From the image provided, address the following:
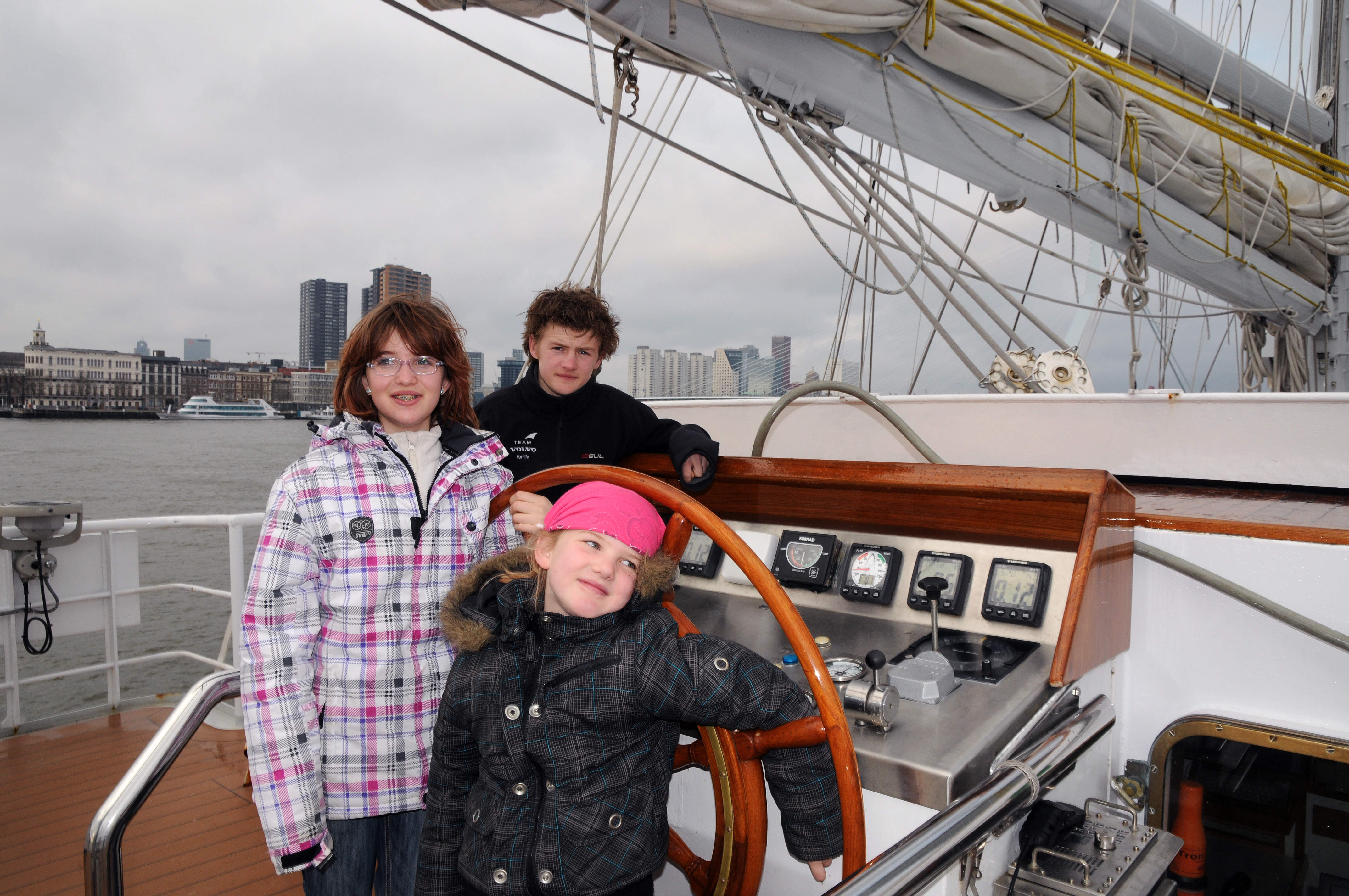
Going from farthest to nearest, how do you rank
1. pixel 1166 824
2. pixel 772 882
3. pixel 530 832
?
pixel 1166 824 → pixel 772 882 → pixel 530 832

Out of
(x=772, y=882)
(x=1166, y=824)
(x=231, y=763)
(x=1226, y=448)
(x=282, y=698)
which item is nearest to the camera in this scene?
(x=282, y=698)

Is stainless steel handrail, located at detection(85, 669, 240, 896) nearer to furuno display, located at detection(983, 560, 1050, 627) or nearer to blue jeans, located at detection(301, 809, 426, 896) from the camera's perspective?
blue jeans, located at detection(301, 809, 426, 896)

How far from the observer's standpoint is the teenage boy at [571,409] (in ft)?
5.49

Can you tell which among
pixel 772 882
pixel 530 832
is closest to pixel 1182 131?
pixel 772 882

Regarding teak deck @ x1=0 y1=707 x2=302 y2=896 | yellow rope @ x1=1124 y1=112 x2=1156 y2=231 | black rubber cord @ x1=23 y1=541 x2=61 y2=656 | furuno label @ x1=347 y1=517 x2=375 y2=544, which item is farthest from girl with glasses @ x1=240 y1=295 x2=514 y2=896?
yellow rope @ x1=1124 y1=112 x2=1156 y2=231

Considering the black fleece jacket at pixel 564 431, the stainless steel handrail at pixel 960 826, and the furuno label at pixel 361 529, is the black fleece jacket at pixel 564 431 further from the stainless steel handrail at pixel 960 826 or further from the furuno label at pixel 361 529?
A: the stainless steel handrail at pixel 960 826

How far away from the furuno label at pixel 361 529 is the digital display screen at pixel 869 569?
89cm

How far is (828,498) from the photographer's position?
164 cm

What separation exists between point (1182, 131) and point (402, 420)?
4090mm

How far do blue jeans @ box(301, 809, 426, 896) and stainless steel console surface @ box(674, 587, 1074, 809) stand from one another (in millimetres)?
611

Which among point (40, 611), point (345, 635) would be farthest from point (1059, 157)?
point (40, 611)

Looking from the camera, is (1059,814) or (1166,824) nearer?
(1059,814)

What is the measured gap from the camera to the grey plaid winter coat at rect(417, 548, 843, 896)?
3.24ft

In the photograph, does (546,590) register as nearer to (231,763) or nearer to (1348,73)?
(231,763)
